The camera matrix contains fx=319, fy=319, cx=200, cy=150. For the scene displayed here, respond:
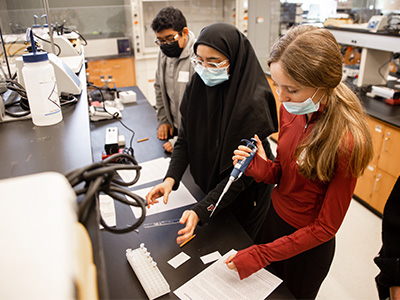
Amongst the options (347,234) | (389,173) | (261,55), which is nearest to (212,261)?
(347,234)

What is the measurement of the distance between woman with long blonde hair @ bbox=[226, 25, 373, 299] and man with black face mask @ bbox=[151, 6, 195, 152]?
100 cm

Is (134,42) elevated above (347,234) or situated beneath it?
elevated above

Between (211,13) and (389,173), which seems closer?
(389,173)

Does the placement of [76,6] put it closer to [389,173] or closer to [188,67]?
[188,67]

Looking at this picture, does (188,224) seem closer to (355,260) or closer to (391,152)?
(355,260)

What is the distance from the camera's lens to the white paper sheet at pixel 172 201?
55.5 inches

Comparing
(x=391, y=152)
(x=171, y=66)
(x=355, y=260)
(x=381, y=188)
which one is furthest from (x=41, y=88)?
(x=381, y=188)

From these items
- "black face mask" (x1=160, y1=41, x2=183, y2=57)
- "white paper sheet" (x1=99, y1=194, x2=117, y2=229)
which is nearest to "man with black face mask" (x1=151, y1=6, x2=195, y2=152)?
"black face mask" (x1=160, y1=41, x2=183, y2=57)

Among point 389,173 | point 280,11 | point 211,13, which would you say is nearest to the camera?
point 389,173

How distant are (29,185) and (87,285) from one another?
12 cm

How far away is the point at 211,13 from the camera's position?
4797 mm

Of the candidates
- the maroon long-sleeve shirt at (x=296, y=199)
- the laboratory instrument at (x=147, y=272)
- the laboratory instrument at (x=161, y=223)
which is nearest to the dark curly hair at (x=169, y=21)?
the maroon long-sleeve shirt at (x=296, y=199)

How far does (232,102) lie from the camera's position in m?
1.39

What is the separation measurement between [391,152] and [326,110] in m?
1.66
